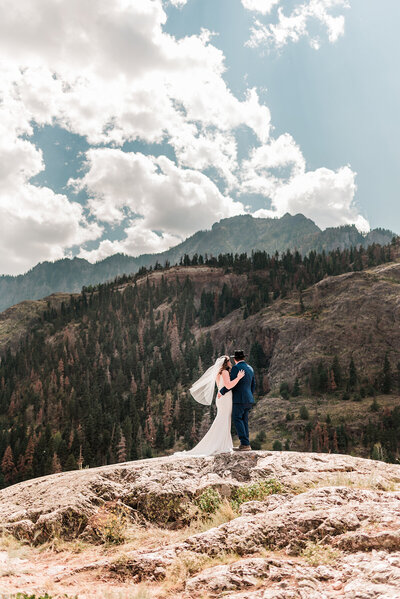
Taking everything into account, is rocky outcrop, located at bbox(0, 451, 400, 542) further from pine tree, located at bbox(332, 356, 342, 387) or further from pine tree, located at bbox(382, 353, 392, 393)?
pine tree, located at bbox(382, 353, 392, 393)

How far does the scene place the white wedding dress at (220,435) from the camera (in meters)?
12.6

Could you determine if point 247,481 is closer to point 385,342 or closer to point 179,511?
point 179,511

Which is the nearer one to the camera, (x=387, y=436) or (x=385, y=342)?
(x=387, y=436)

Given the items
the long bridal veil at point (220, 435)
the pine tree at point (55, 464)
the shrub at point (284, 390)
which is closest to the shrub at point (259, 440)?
the shrub at point (284, 390)

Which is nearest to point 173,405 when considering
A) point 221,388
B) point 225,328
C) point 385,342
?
point 225,328

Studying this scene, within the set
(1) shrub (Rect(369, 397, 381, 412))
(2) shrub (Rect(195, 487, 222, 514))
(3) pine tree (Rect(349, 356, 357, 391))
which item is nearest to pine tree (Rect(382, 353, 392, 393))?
(3) pine tree (Rect(349, 356, 357, 391))

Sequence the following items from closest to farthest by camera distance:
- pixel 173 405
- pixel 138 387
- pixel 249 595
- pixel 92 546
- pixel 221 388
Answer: pixel 249 595, pixel 92 546, pixel 221 388, pixel 173 405, pixel 138 387

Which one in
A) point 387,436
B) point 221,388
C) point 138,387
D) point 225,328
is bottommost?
point 387,436

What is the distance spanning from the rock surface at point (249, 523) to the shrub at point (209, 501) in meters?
0.28

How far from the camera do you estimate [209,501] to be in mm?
9227

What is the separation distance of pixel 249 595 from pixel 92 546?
190 inches

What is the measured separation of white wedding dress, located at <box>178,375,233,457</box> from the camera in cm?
1260

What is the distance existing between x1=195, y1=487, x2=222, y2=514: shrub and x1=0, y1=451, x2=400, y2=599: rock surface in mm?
276

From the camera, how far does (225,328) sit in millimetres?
184625
